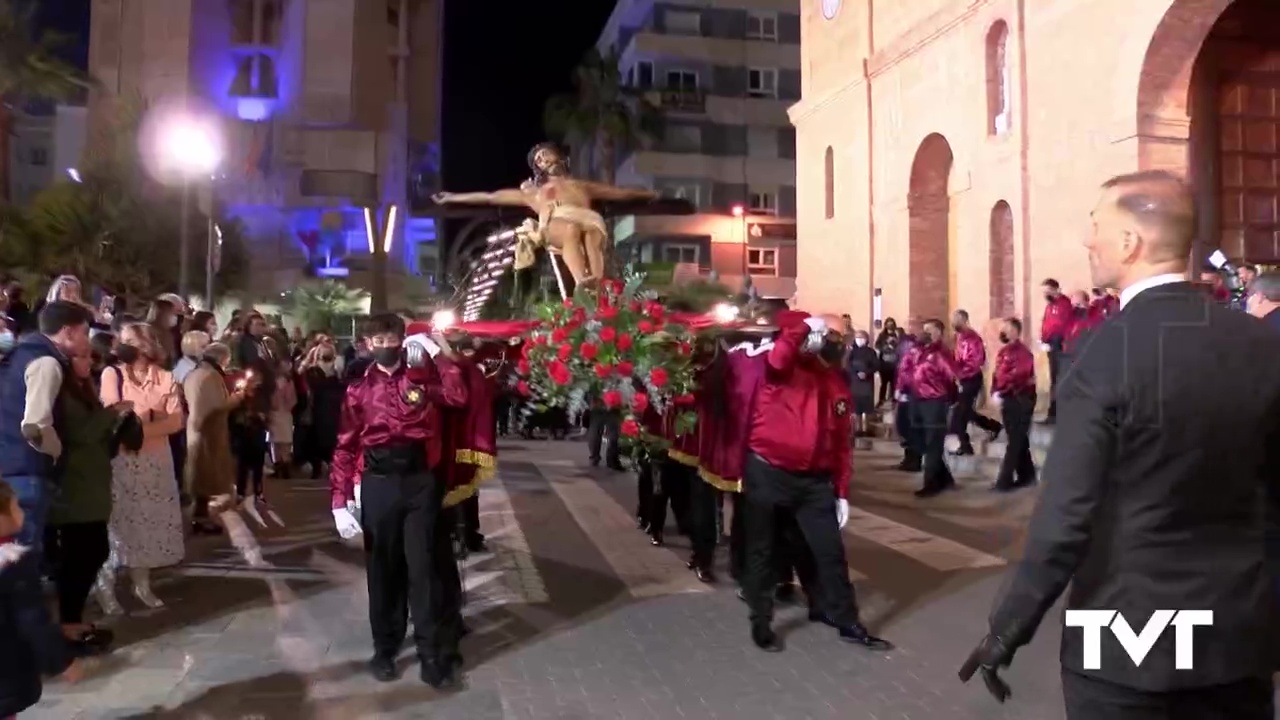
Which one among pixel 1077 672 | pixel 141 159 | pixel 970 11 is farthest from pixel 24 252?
pixel 1077 672

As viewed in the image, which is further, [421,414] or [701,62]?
[701,62]

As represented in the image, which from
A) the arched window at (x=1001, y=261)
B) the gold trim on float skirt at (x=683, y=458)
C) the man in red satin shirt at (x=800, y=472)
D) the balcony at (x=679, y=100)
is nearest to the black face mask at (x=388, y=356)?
the man in red satin shirt at (x=800, y=472)

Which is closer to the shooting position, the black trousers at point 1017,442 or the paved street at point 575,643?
the paved street at point 575,643

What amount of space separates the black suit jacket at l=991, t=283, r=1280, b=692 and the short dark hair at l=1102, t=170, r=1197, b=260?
14 cm

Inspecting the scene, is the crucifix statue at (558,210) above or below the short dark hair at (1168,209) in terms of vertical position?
above

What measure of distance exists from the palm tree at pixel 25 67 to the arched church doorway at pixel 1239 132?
2823 cm

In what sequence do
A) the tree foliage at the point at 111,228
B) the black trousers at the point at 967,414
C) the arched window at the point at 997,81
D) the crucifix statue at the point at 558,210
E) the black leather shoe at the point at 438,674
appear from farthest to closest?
the tree foliage at the point at 111,228, the arched window at the point at 997,81, the black trousers at the point at 967,414, the crucifix statue at the point at 558,210, the black leather shoe at the point at 438,674

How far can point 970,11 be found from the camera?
20.2m

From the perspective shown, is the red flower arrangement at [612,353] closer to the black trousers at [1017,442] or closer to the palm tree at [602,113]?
the black trousers at [1017,442]

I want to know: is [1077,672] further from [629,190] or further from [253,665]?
[629,190]

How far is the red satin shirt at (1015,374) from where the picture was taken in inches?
460

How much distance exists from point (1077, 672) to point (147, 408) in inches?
243

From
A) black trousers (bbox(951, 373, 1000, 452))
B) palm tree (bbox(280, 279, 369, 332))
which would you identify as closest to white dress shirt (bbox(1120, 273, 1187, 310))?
black trousers (bbox(951, 373, 1000, 452))

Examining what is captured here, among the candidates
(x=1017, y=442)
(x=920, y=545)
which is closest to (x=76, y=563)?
(x=920, y=545)
